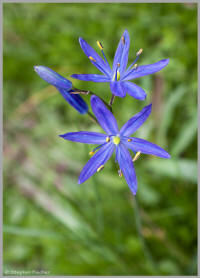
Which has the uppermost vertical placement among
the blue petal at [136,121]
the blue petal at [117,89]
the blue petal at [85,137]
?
the blue petal at [117,89]

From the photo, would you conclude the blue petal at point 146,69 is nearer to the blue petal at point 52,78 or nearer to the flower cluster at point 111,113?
the flower cluster at point 111,113

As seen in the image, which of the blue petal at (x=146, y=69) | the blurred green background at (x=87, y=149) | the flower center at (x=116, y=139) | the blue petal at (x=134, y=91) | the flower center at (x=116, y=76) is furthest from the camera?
the blurred green background at (x=87, y=149)

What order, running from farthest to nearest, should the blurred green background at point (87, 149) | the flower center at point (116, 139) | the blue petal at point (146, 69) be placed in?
the blurred green background at point (87, 149)
the flower center at point (116, 139)
the blue petal at point (146, 69)

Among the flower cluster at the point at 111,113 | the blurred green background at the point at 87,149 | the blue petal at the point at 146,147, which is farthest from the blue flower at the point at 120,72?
the blurred green background at the point at 87,149

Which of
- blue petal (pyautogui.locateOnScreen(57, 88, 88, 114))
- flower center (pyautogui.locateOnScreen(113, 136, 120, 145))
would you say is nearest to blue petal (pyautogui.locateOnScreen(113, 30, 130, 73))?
blue petal (pyautogui.locateOnScreen(57, 88, 88, 114))

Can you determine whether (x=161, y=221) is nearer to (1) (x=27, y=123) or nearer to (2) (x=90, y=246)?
(2) (x=90, y=246)

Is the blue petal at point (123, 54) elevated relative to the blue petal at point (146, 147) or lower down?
elevated

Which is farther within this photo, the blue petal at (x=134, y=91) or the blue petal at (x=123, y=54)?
the blue petal at (x=123, y=54)

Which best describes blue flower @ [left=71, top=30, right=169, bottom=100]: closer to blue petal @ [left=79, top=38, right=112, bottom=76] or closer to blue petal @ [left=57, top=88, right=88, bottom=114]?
blue petal @ [left=79, top=38, right=112, bottom=76]
